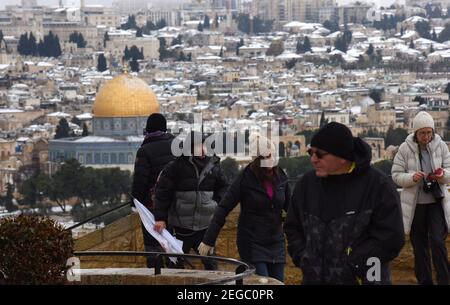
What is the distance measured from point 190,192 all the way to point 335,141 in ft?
5.89

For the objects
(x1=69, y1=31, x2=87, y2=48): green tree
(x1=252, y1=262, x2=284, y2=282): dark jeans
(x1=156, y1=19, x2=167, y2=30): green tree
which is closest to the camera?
(x1=252, y1=262, x2=284, y2=282): dark jeans

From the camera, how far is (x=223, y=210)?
6570mm

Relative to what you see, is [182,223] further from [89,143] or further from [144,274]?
[89,143]

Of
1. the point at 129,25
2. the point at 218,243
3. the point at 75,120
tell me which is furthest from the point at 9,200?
the point at 129,25

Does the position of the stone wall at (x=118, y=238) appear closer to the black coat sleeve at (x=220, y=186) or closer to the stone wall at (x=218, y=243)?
the stone wall at (x=218, y=243)

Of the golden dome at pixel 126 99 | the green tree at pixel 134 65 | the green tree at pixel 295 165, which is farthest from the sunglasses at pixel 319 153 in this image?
the green tree at pixel 134 65

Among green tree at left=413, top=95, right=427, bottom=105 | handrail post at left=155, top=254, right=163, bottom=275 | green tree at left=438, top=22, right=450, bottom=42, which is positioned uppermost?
handrail post at left=155, top=254, right=163, bottom=275

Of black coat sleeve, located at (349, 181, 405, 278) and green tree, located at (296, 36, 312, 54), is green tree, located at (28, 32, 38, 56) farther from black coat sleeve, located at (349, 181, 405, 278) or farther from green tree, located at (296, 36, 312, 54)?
black coat sleeve, located at (349, 181, 405, 278)

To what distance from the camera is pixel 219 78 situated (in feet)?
328

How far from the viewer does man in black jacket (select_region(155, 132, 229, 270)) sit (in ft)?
23.1

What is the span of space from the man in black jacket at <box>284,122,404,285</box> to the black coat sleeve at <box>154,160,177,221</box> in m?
1.67

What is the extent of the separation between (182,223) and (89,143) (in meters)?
46.8

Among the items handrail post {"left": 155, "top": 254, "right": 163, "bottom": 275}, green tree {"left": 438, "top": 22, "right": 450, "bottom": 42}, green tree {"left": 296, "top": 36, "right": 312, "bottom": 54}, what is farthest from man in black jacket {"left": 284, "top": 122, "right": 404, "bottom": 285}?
green tree {"left": 438, "top": 22, "right": 450, "bottom": 42}

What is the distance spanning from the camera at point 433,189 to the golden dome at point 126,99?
43.4 meters
